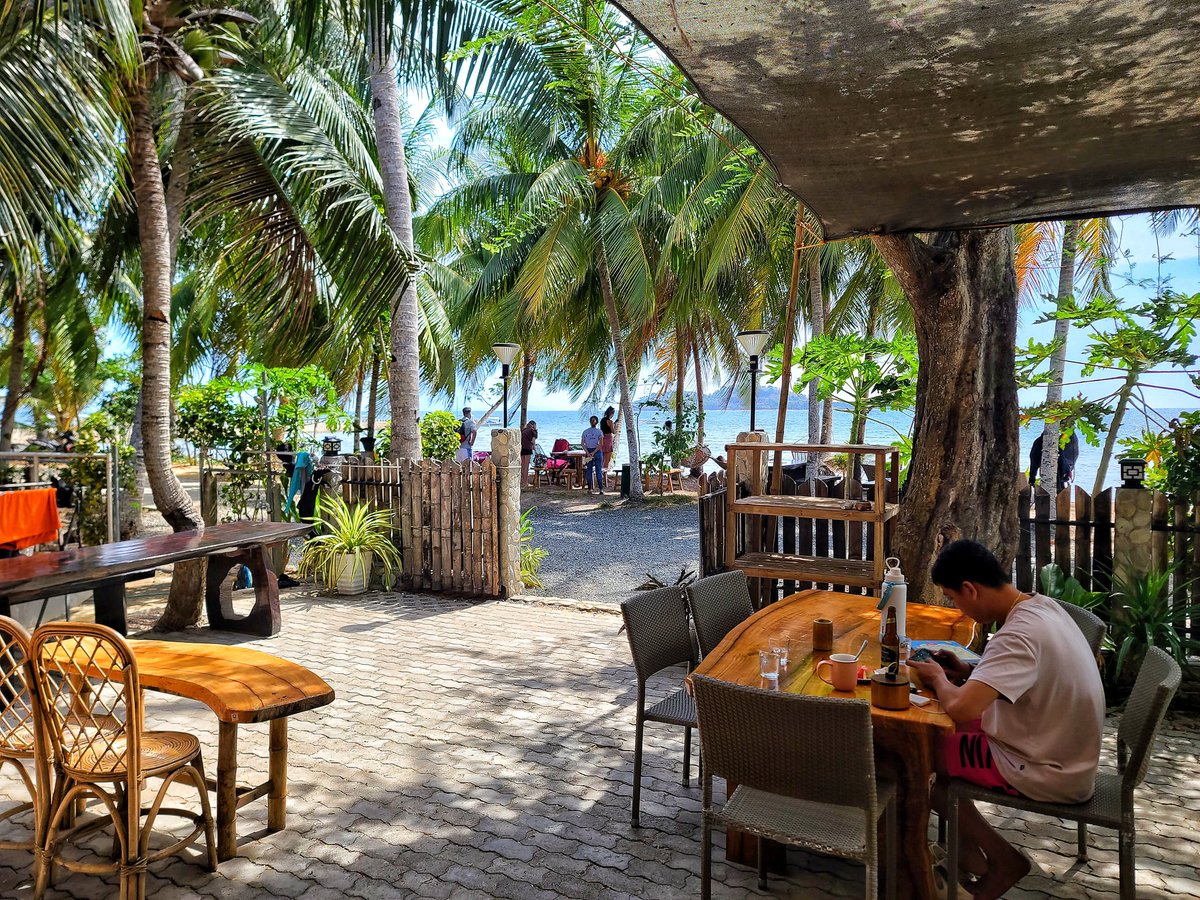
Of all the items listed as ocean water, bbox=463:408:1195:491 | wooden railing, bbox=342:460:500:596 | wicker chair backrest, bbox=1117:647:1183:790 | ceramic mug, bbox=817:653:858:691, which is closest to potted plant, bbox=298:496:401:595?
wooden railing, bbox=342:460:500:596

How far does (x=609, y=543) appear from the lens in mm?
12375

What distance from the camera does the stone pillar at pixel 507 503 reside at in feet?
26.7

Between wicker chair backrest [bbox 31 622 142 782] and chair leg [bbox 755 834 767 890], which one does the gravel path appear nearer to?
chair leg [bbox 755 834 767 890]

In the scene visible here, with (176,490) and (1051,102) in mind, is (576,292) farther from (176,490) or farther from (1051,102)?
(1051,102)

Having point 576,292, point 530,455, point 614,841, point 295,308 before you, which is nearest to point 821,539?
point 614,841

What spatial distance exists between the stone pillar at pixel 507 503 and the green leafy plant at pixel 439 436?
11.4m

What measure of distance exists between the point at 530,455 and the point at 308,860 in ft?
57.3

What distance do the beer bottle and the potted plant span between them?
21.3 feet

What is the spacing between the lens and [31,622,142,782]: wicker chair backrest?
2.69 m

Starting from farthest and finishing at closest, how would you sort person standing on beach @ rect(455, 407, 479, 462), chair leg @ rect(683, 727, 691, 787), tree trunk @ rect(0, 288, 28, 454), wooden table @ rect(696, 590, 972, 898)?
person standing on beach @ rect(455, 407, 479, 462) < tree trunk @ rect(0, 288, 28, 454) < chair leg @ rect(683, 727, 691, 787) < wooden table @ rect(696, 590, 972, 898)

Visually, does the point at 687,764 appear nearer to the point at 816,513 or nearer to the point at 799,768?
the point at 799,768

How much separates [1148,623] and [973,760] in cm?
320

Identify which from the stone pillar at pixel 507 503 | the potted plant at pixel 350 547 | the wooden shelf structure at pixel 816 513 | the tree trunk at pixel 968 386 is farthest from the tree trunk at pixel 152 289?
the tree trunk at pixel 968 386

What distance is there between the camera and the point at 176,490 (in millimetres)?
6699
